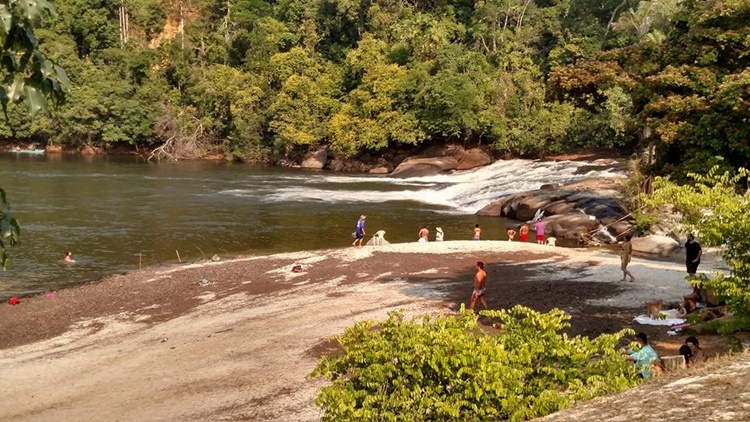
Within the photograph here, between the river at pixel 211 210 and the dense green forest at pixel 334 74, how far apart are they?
23.1 ft

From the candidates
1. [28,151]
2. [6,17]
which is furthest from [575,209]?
[28,151]

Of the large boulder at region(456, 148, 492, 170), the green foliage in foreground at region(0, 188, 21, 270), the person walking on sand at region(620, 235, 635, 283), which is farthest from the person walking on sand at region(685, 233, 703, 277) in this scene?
the large boulder at region(456, 148, 492, 170)

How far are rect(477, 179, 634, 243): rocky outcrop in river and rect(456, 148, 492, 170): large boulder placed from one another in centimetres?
1835

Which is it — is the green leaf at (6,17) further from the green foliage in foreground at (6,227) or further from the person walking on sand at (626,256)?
the person walking on sand at (626,256)

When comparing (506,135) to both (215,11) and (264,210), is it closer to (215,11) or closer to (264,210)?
(264,210)

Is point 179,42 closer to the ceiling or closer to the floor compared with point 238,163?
closer to the ceiling

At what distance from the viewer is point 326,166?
236 ft

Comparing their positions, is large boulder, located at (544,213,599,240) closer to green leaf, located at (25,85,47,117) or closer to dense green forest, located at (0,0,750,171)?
dense green forest, located at (0,0,750,171)

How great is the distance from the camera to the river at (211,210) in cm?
3055

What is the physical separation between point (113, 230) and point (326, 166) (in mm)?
37482

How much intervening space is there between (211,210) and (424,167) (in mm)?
23280

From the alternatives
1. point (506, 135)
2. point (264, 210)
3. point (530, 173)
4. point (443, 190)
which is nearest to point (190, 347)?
point (264, 210)

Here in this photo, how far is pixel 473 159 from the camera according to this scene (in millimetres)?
62188

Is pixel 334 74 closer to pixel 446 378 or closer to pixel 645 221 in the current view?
pixel 645 221
